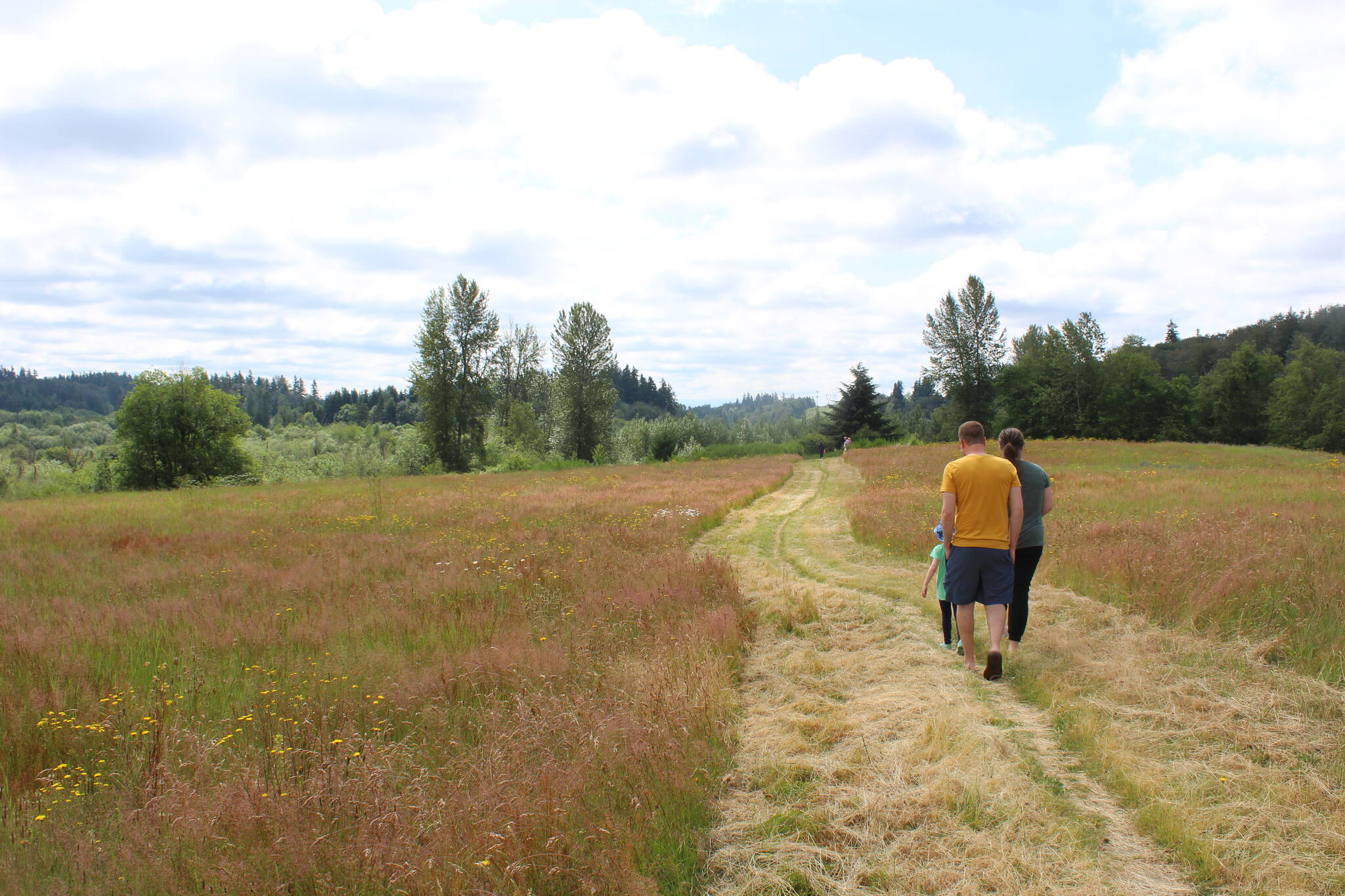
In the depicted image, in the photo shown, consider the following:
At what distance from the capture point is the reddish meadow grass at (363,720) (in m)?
3.43

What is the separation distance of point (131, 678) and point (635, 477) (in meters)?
28.2

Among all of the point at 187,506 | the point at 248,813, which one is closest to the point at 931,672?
the point at 248,813

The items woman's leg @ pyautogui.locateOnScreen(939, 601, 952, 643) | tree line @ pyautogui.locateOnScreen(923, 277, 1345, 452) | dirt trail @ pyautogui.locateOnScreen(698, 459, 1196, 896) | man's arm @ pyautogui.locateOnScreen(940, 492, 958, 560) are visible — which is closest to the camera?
dirt trail @ pyautogui.locateOnScreen(698, 459, 1196, 896)

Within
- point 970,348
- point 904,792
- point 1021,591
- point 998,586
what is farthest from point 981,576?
point 970,348

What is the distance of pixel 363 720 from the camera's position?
220 inches

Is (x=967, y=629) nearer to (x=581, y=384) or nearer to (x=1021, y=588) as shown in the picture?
(x=1021, y=588)

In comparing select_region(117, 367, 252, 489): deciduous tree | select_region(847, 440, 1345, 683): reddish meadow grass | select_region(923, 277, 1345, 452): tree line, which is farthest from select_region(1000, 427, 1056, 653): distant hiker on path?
select_region(923, 277, 1345, 452): tree line

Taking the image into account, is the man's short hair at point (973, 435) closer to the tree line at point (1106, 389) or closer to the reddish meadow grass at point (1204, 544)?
the reddish meadow grass at point (1204, 544)

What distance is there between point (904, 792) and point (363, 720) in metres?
4.40

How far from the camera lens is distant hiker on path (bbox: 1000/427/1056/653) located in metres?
6.72

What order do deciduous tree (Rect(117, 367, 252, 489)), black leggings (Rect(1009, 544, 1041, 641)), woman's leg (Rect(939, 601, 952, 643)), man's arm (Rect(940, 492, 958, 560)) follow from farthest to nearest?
1. deciduous tree (Rect(117, 367, 252, 489))
2. woman's leg (Rect(939, 601, 952, 643))
3. black leggings (Rect(1009, 544, 1041, 641))
4. man's arm (Rect(940, 492, 958, 560))

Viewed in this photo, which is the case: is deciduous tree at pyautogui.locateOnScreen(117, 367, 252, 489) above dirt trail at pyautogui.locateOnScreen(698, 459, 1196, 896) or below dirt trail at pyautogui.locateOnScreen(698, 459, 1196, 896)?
above

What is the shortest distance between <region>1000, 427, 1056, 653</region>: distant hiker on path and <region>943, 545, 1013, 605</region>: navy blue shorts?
49cm

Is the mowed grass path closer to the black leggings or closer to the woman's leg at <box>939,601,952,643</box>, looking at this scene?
the black leggings
